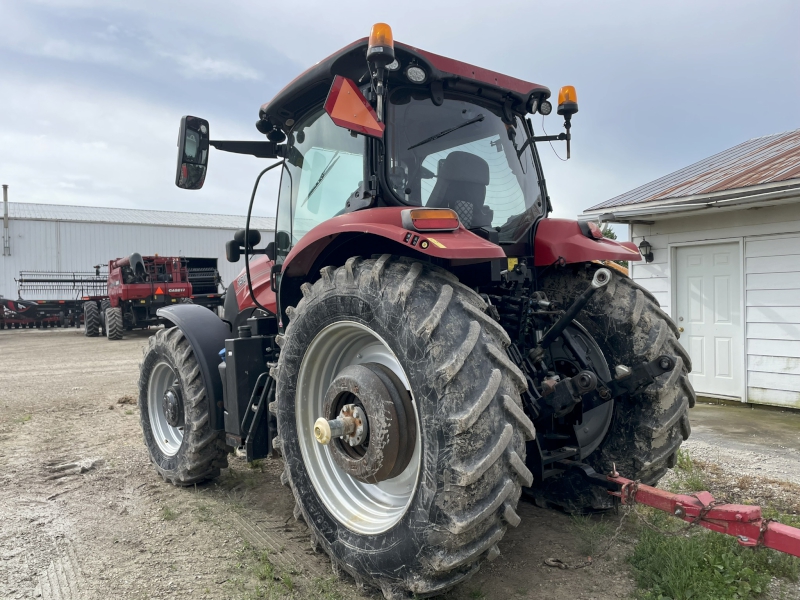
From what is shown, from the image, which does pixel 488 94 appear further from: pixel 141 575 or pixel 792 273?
pixel 792 273

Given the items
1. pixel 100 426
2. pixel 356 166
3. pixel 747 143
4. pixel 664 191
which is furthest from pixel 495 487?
pixel 747 143

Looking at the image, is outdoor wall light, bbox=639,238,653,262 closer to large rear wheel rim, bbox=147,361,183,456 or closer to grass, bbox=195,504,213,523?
large rear wheel rim, bbox=147,361,183,456

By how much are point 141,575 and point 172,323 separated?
2.00m

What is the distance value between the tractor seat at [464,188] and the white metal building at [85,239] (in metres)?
23.6

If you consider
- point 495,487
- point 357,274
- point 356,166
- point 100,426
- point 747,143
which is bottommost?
point 100,426

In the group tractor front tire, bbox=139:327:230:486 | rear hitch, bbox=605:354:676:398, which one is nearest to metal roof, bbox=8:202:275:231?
tractor front tire, bbox=139:327:230:486

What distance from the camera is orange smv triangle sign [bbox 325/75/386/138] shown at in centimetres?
266

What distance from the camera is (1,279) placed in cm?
2755

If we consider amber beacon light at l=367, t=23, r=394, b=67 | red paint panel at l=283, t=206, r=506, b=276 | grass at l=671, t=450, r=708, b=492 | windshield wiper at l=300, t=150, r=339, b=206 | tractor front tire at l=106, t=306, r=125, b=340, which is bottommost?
grass at l=671, t=450, r=708, b=492

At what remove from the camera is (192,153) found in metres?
3.60

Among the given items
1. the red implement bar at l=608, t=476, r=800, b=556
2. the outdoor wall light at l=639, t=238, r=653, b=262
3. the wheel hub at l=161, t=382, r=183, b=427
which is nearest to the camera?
the red implement bar at l=608, t=476, r=800, b=556

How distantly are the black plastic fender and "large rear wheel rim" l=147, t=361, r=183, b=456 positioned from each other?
0.51m

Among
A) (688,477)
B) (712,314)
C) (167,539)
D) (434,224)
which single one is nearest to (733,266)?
(712,314)

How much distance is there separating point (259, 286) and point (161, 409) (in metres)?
1.40
